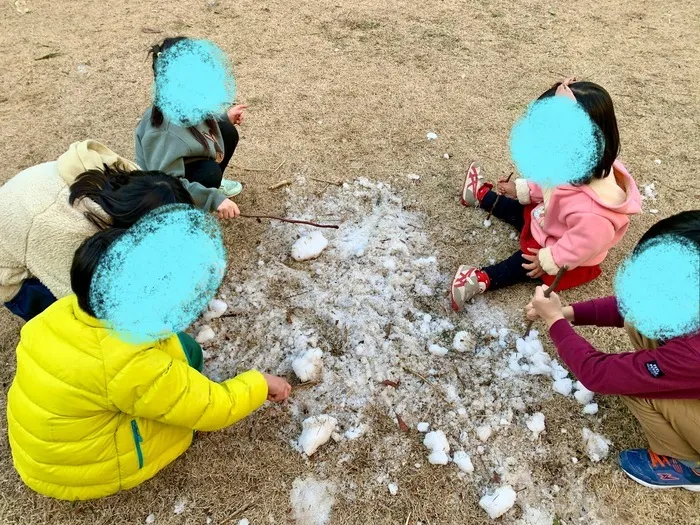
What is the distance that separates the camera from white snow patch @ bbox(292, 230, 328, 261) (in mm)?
2475

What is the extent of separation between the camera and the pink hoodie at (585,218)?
2.15 metres

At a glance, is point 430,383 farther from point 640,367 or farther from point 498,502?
point 640,367

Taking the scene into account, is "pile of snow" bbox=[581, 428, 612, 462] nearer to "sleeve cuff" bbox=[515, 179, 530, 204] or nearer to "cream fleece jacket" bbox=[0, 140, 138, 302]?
"sleeve cuff" bbox=[515, 179, 530, 204]

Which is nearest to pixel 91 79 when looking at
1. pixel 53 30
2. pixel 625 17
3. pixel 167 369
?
pixel 53 30

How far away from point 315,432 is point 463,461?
508mm

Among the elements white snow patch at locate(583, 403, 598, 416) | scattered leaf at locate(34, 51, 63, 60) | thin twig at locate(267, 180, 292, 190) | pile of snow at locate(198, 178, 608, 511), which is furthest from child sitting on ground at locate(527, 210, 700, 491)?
scattered leaf at locate(34, 51, 63, 60)

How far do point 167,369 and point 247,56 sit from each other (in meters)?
2.95

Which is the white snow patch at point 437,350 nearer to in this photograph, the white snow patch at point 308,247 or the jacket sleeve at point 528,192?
the white snow patch at point 308,247

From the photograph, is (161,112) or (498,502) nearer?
(498,502)

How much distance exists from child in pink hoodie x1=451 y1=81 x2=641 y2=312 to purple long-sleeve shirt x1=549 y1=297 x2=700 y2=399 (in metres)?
0.51

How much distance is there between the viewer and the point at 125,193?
1570 mm

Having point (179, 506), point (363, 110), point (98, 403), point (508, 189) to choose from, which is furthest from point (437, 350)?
point (363, 110)

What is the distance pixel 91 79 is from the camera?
3588 mm

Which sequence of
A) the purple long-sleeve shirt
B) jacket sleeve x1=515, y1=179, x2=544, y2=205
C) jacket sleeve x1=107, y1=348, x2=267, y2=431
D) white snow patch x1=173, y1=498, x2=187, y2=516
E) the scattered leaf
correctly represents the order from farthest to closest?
the scattered leaf, jacket sleeve x1=515, y1=179, x2=544, y2=205, white snow patch x1=173, y1=498, x2=187, y2=516, the purple long-sleeve shirt, jacket sleeve x1=107, y1=348, x2=267, y2=431
